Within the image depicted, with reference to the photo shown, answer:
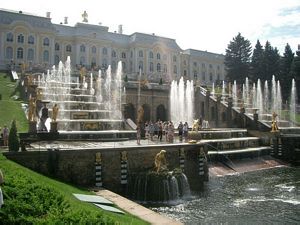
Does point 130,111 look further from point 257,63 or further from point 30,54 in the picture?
point 30,54

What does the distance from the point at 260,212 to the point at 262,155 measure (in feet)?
56.3

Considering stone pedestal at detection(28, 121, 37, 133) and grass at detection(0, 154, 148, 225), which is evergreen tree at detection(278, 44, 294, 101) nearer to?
stone pedestal at detection(28, 121, 37, 133)

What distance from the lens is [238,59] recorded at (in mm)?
75750

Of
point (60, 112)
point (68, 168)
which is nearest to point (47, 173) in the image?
point (68, 168)

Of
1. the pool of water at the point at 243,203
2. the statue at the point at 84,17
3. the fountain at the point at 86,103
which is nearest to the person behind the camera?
the pool of water at the point at 243,203

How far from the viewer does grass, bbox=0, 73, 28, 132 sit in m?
28.3

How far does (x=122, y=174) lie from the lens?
18.8 meters

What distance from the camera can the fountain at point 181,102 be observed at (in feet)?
157

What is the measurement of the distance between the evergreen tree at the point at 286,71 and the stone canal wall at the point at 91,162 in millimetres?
50381

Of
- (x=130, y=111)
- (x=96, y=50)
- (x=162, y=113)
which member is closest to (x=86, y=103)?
(x=130, y=111)

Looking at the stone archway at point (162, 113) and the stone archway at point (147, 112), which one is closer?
the stone archway at point (147, 112)

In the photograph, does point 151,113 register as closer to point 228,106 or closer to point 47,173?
point 228,106

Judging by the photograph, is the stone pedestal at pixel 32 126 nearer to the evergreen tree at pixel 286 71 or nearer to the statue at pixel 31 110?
the statue at pixel 31 110

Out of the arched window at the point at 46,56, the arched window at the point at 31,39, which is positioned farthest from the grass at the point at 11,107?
the arched window at the point at 46,56
